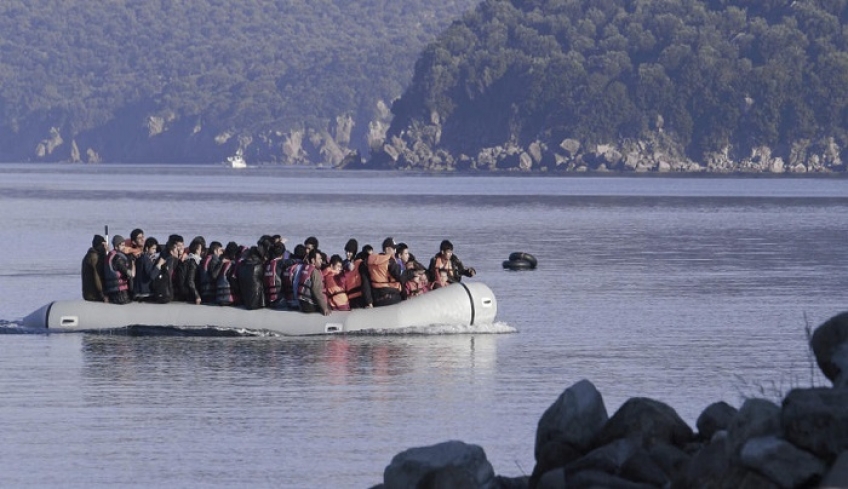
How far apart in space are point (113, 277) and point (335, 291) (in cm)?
343

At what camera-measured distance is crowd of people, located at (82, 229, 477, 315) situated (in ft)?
97.6

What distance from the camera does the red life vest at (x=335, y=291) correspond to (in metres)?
29.9

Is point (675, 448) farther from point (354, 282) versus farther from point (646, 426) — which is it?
point (354, 282)

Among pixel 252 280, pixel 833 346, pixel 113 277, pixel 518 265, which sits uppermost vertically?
pixel 113 277

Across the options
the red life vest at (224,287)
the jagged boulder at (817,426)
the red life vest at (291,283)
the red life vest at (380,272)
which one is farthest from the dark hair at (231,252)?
the jagged boulder at (817,426)

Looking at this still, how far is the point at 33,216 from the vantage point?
86.5 m

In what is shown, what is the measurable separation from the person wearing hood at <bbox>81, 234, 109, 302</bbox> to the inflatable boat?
16 centimetres

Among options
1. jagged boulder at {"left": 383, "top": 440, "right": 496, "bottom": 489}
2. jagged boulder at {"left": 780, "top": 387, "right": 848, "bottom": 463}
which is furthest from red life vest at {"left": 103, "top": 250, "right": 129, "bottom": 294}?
jagged boulder at {"left": 780, "top": 387, "right": 848, "bottom": 463}

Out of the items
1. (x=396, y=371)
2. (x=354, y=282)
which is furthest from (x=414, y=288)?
(x=396, y=371)

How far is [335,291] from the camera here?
30.2 meters

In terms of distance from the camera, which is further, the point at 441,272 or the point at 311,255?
the point at 441,272

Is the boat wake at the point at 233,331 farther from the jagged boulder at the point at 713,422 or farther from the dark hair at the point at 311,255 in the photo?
the jagged boulder at the point at 713,422

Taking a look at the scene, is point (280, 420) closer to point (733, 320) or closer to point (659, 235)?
point (733, 320)

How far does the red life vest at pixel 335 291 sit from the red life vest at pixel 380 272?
18.9 inches
